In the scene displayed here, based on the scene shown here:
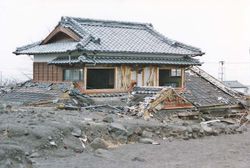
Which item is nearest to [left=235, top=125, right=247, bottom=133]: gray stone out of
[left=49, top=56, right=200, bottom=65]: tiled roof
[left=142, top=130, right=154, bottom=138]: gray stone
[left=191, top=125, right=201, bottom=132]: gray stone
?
[left=191, top=125, right=201, bottom=132]: gray stone

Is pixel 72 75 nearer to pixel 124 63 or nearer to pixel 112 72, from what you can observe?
pixel 112 72

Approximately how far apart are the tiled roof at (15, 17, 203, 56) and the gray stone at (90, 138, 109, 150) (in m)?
7.98

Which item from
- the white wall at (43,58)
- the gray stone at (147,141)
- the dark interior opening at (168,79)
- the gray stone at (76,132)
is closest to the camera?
the gray stone at (76,132)

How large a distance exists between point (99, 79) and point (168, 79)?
15.5ft

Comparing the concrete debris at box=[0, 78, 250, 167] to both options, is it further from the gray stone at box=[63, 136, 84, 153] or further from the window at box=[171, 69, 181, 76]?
the window at box=[171, 69, 181, 76]

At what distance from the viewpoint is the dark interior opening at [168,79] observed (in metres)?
28.9

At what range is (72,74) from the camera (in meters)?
25.4

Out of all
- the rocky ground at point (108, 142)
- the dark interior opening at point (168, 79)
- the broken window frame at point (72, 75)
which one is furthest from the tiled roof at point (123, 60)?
the rocky ground at point (108, 142)

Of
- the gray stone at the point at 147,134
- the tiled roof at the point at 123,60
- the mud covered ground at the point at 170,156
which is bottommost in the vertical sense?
the mud covered ground at the point at 170,156

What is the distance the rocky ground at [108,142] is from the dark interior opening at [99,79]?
4.78 m

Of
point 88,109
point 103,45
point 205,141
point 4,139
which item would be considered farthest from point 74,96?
point 4,139

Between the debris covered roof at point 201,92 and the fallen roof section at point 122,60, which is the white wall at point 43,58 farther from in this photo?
the debris covered roof at point 201,92

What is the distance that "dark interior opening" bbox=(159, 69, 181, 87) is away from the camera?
2888 cm

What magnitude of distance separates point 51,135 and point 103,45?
1054 cm
